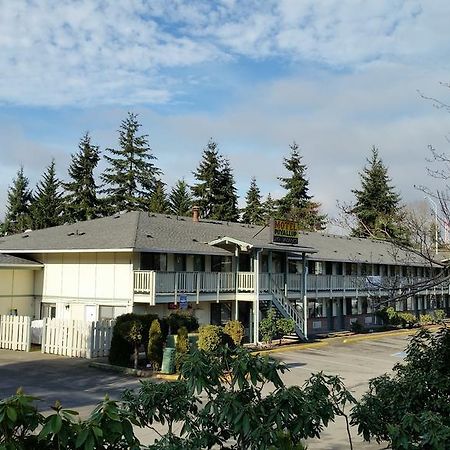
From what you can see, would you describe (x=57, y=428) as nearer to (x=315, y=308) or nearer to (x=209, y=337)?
(x=209, y=337)

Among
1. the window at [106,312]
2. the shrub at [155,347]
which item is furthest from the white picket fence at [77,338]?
the window at [106,312]

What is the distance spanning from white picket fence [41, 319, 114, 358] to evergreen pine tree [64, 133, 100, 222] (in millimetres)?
35630

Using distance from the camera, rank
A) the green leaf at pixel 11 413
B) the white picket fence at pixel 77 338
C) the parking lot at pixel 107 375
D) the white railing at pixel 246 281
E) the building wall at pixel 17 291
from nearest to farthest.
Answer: the green leaf at pixel 11 413
the parking lot at pixel 107 375
the white picket fence at pixel 77 338
the building wall at pixel 17 291
the white railing at pixel 246 281

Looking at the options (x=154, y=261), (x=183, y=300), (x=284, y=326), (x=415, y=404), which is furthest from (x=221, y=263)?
(x=415, y=404)

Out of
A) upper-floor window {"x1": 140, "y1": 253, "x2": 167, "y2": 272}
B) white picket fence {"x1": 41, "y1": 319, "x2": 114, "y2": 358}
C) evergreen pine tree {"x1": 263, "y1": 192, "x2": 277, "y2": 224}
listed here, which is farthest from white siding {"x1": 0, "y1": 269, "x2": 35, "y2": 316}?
evergreen pine tree {"x1": 263, "y1": 192, "x2": 277, "y2": 224}

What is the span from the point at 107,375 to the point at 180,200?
163 feet

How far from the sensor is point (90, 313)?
26.5 m

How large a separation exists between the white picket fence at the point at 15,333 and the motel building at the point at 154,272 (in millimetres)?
3410

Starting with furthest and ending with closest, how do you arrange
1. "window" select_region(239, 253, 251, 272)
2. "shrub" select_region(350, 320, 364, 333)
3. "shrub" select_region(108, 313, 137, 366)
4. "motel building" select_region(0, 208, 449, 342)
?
"shrub" select_region(350, 320, 364, 333)
"window" select_region(239, 253, 251, 272)
"motel building" select_region(0, 208, 449, 342)
"shrub" select_region(108, 313, 137, 366)

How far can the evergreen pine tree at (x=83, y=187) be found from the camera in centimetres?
5772

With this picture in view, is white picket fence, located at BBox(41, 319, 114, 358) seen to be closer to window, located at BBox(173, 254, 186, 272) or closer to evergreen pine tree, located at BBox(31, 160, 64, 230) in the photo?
window, located at BBox(173, 254, 186, 272)

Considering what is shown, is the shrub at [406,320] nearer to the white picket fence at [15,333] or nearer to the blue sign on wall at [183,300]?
the blue sign on wall at [183,300]

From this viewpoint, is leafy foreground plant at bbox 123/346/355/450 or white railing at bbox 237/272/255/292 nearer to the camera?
leafy foreground plant at bbox 123/346/355/450

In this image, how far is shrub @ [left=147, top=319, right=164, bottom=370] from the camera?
19297 mm
